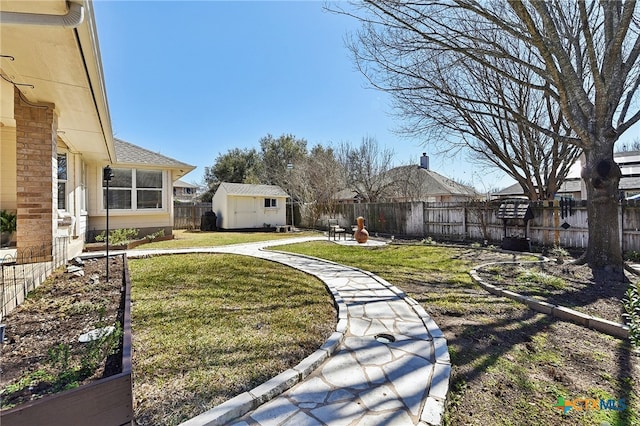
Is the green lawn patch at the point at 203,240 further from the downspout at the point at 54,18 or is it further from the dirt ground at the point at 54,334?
the downspout at the point at 54,18

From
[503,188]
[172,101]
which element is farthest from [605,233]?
[503,188]

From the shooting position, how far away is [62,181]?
7.59 m

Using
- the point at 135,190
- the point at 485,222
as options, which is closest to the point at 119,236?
the point at 135,190

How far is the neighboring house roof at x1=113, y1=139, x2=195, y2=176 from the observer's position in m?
11.0

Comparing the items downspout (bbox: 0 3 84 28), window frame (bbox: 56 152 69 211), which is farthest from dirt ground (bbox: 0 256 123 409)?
window frame (bbox: 56 152 69 211)

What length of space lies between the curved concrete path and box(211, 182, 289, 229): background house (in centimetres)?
1566

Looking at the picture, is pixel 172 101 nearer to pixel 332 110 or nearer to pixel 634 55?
pixel 332 110

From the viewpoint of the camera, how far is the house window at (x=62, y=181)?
7.41 m

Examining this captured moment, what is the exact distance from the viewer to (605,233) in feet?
18.6

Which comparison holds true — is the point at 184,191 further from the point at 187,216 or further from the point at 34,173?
the point at 34,173

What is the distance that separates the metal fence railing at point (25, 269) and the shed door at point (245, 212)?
12.7 meters

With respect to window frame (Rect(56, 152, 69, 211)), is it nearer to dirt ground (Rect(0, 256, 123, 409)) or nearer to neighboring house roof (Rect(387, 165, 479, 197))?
dirt ground (Rect(0, 256, 123, 409))

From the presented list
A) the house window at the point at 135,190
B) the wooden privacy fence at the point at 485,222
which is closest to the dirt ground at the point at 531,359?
the wooden privacy fence at the point at 485,222

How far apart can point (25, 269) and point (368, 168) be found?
1869 centimetres
